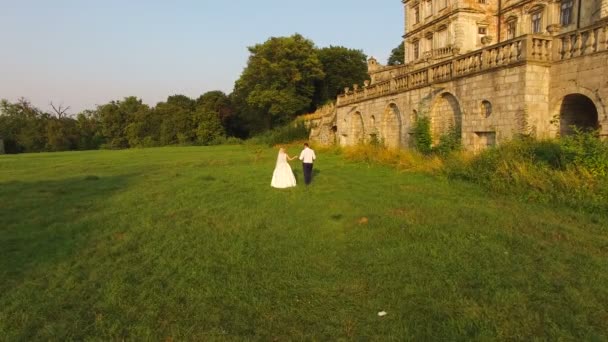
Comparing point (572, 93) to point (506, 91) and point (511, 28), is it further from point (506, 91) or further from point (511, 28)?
point (511, 28)

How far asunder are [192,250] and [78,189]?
30.4ft

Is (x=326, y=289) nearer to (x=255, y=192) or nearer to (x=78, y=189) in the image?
(x=255, y=192)

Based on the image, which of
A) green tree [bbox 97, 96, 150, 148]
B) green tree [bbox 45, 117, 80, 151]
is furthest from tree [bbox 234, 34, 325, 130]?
green tree [bbox 45, 117, 80, 151]

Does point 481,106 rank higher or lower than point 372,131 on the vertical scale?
higher

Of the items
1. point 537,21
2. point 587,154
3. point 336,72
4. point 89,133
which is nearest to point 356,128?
point 537,21

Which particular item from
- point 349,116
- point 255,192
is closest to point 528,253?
point 255,192

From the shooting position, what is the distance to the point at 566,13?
29438 mm

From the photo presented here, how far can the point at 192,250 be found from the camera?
6.72m

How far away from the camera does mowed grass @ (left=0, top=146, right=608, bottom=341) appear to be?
4215 millimetres

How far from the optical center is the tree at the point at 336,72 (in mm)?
56406

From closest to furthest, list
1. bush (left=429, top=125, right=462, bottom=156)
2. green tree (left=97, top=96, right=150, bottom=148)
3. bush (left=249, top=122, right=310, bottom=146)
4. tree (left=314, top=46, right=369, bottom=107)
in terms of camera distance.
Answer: bush (left=429, top=125, right=462, bottom=156)
bush (left=249, top=122, right=310, bottom=146)
tree (left=314, top=46, right=369, bottom=107)
green tree (left=97, top=96, right=150, bottom=148)

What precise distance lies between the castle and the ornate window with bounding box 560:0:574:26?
0.24 ft

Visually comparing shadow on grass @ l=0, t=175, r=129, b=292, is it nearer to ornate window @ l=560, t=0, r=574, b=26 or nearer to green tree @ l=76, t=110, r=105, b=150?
ornate window @ l=560, t=0, r=574, b=26

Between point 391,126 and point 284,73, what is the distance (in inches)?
1215
